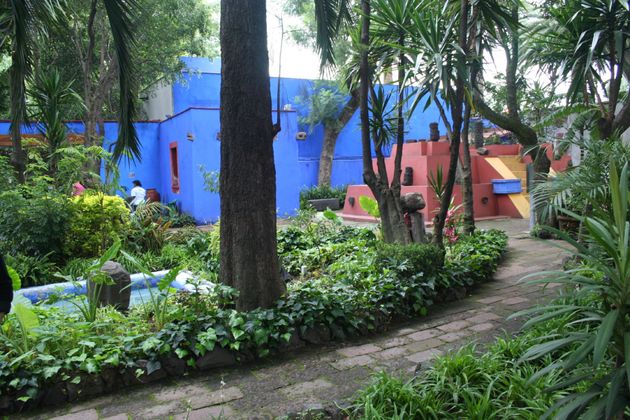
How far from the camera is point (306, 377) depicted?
3330 millimetres

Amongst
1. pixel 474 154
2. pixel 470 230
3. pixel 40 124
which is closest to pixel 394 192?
pixel 470 230

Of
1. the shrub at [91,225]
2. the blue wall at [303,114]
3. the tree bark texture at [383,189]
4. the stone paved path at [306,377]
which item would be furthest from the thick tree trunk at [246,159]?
the blue wall at [303,114]

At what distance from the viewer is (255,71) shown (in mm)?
4129

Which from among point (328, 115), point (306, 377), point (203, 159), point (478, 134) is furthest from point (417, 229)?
point (328, 115)

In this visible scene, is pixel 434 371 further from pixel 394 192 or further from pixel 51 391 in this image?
pixel 394 192

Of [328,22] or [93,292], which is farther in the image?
[328,22]

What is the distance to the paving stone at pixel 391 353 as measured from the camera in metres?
3.64

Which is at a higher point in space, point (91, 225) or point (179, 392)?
point (91, 225)

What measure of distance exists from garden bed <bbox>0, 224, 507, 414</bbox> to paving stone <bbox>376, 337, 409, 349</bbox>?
0.71 feet

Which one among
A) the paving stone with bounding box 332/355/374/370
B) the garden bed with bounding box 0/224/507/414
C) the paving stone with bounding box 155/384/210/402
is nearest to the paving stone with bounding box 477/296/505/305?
the garden bed with bounding box 0/224/507/414

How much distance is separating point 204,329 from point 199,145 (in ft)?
35.2

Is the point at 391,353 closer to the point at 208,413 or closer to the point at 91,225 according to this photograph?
the point at 208,413

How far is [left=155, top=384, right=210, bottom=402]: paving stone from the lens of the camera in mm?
3066

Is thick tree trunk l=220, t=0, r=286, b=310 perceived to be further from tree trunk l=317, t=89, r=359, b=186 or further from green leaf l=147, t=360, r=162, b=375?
tree trunk l=317, t=89, r=359, b=186
